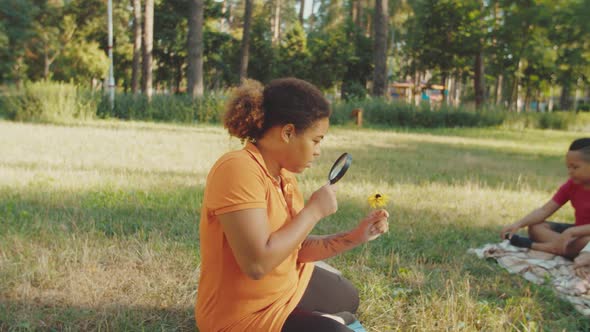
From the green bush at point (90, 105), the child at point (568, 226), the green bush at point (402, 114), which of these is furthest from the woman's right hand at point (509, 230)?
the green bush at point (402, 114)

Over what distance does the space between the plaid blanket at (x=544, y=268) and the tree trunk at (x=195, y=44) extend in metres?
16.8

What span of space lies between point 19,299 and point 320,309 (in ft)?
6.26

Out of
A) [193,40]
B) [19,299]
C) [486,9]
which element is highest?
[486,9]

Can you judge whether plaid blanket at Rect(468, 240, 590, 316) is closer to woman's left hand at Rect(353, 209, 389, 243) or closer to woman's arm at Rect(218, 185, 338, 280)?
woman's left hand at Rect(353, 209, 389, 243)

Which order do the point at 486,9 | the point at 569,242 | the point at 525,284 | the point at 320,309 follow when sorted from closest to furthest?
the point at 320,309 → the point at 525,284 → the point at 569,242 → the point at 486,9

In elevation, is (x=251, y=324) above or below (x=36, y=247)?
above

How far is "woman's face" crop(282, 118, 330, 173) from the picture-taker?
2.39 meters

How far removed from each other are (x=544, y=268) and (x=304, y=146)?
10.4 ft

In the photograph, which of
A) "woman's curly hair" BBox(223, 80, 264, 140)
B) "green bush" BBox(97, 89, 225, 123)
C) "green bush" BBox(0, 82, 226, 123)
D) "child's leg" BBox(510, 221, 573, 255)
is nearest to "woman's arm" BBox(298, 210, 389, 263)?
"woman's curly hair" BBox(223, 80, 264, 140)

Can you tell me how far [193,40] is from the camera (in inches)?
813

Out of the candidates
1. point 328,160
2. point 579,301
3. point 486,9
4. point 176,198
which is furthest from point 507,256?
point 486,9

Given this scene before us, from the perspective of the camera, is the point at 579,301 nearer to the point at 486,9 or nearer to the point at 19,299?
the point at 19,299

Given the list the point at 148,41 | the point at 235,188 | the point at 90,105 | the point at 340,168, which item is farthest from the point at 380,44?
the point at 235,188

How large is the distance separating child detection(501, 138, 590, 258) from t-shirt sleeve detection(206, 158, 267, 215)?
3.58 metres
